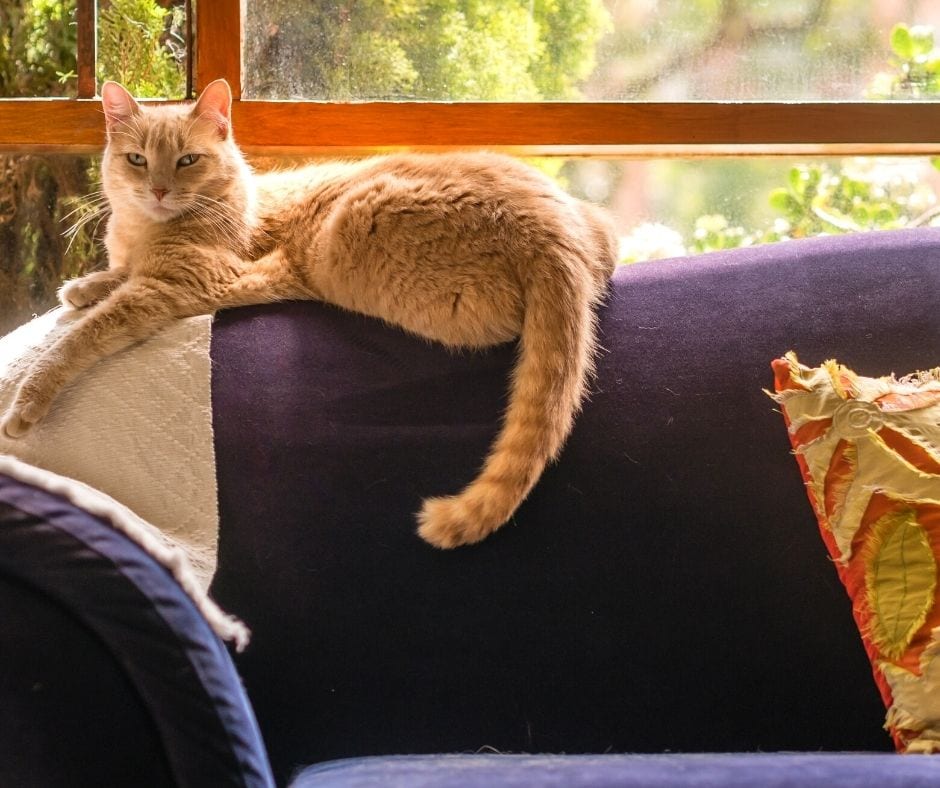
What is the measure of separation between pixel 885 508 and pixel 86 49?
161 cm

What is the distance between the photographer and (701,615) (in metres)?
1.19

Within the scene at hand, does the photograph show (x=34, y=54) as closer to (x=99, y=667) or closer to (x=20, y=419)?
(x=20, y=419)

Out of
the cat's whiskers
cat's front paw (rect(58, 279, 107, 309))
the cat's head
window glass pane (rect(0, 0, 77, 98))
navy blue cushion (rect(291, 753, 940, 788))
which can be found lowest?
navy blue cushion (rect(291, 753, 940, 788))

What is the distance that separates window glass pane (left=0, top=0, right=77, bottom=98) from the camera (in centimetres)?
183

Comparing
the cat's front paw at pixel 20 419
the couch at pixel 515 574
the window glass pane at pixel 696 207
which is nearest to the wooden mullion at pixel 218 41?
the window glass pane at pixel 696 207

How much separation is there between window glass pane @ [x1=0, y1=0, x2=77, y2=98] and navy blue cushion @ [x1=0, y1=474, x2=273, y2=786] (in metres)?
1.29

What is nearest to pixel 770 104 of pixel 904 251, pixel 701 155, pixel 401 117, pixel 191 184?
pixel 701 155

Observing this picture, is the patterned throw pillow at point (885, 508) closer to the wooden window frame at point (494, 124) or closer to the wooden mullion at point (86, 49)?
the wooden window frame at point (494, 124)

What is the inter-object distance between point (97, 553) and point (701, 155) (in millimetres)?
1529

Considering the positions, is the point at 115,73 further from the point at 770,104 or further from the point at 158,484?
the point at 770,104

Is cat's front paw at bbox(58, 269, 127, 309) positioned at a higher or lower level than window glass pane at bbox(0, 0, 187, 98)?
lower

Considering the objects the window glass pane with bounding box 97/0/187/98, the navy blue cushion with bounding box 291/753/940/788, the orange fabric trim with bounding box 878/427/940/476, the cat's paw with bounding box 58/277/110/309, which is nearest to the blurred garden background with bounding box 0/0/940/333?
the window glass pane with bounding box 97/0/187/98

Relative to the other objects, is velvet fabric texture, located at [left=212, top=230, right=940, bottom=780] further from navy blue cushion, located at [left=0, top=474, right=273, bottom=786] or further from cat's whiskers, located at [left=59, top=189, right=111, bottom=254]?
cat's whiskers, located at [left=59, top=189, right=111, bottom=254]

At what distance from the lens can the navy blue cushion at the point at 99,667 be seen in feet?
2.55
